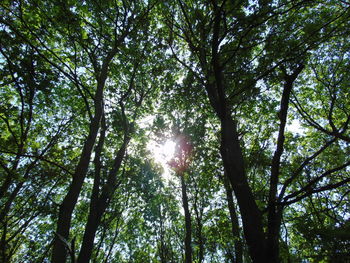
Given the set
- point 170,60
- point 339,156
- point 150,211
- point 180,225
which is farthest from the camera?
point 180,225

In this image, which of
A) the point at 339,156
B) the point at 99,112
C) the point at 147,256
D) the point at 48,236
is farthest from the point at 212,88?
the point at 147,256

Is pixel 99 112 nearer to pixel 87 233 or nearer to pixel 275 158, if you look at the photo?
pixel 87 233

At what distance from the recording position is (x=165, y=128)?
1307cm

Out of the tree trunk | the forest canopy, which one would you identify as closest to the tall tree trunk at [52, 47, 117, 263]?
the forest canopy

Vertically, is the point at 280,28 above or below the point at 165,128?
below

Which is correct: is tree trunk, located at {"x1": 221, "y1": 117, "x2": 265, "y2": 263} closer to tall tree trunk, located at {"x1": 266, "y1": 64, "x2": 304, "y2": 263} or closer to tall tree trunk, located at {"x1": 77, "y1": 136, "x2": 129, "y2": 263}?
tall tree trunk, located at {"x1": 266, "y1": 64, "x2": 304, "y2": 263}

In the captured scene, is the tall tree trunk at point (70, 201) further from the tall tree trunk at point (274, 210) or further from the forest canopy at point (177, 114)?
the tall tree trunk at point (274, 210)

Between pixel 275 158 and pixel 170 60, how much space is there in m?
7.25

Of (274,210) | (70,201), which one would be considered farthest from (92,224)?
(274,210)

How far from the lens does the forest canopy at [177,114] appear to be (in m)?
4.22

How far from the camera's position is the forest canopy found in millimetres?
4223

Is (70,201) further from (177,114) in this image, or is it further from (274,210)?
(177,114)

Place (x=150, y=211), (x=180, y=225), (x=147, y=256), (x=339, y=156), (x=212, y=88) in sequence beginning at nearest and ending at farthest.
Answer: (x=212, y=88) < (x=339, y=156) < (x=150, y=211) < (x=180, y=225) < (x=147, y=256)

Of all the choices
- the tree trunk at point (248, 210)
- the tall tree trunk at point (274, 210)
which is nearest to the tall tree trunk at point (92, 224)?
the tree trunk at point (248, 210)
